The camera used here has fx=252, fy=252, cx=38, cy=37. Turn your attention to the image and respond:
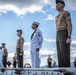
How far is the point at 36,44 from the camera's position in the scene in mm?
6445

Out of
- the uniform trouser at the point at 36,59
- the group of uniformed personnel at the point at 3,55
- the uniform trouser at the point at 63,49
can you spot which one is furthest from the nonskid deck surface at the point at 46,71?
the group of uniformed personnel at the point at 3,55

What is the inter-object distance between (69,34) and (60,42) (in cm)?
26

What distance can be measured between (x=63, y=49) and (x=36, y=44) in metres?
1.46

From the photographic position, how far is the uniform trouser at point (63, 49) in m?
5.06

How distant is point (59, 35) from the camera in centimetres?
524

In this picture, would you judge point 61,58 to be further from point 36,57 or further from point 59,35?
point 36,57

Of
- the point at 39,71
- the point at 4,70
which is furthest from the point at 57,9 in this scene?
the point at 4,70

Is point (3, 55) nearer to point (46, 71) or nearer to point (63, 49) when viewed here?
point (63, 49)

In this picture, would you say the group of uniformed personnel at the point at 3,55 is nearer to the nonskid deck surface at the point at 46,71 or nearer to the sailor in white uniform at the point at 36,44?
the sailor in white uniform at the point at 36,44

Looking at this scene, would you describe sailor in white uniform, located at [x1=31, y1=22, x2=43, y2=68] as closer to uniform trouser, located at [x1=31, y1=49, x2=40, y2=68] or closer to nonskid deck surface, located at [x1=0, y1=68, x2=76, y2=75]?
uniform trouser, located at [x1=31, y1=49, x2=40, y2=68]

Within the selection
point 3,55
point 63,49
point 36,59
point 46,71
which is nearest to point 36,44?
point 36,59

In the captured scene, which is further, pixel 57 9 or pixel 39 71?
pixel 57 9

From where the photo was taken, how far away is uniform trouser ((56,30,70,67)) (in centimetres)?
506

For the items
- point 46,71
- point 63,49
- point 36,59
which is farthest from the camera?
point 36,59
